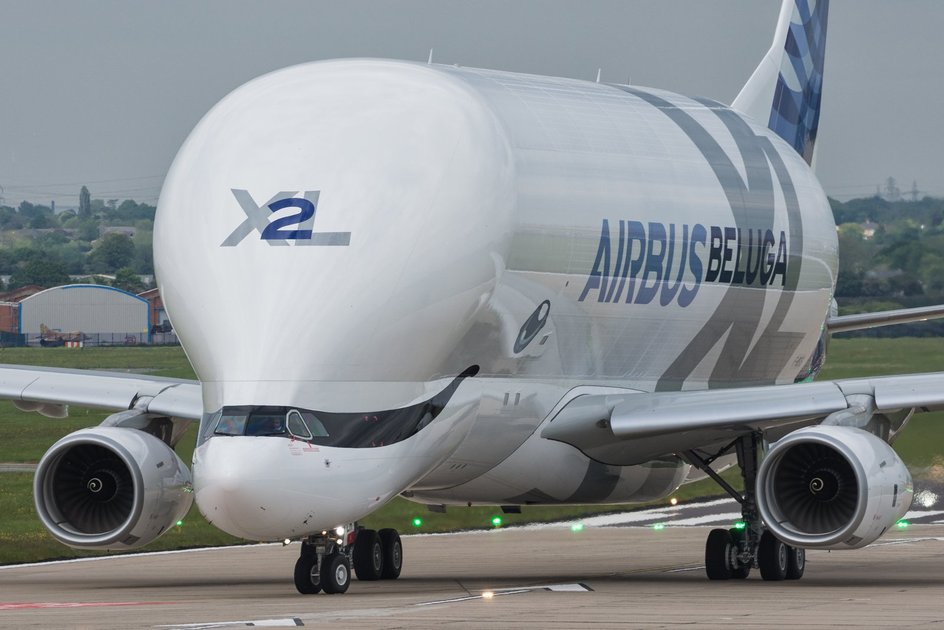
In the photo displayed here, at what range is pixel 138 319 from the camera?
69.8m

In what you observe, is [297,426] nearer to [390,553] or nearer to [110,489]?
[110,489]

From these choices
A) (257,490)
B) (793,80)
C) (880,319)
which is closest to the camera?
(257,490)

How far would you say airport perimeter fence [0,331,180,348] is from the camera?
68.9m

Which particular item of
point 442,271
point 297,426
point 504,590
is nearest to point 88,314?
point 504,590

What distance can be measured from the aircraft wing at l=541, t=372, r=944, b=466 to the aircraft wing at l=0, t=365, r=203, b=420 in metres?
4.05

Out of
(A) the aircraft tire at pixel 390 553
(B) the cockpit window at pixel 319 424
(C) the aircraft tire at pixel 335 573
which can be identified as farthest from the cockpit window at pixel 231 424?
(A) the aircraft tire at pixel 390 553

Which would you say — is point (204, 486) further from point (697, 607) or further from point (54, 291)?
point (54, 291)

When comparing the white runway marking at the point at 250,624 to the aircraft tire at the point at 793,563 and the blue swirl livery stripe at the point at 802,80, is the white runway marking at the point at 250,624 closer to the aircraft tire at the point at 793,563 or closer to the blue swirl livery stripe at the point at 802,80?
the aircraft tire at the point at 793,563

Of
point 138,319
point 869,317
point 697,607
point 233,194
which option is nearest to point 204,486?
point 233,194

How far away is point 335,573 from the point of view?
18.9 metres

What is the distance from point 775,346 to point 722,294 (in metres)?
2.12

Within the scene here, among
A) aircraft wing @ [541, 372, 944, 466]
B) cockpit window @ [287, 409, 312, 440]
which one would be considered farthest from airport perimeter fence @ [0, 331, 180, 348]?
cockpit window @ [287, 409, 312, 440]

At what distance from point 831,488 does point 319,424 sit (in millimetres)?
5458

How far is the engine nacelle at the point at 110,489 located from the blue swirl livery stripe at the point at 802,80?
11980 millimetres
